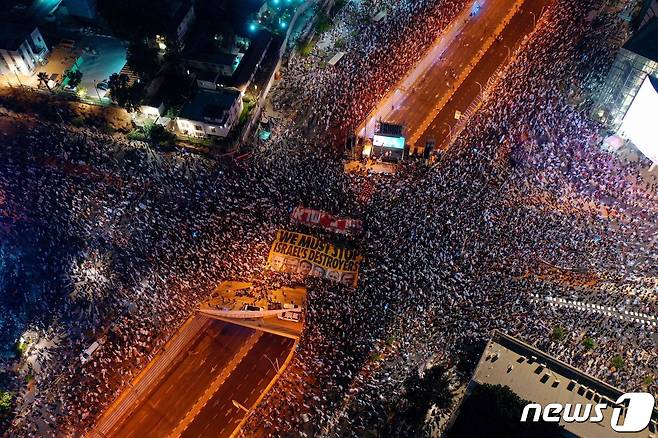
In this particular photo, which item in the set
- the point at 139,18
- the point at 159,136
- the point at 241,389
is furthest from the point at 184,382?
the point at 139,18

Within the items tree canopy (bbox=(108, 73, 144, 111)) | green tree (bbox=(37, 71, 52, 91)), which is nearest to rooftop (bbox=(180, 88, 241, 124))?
tree canopy (bbox=(108, 73, 144, 111))

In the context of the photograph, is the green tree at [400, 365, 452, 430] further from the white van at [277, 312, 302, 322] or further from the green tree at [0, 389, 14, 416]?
the green tree at [0, 389, 14, 416]

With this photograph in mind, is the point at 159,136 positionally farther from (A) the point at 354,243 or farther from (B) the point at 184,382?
(B) the point at 184,382

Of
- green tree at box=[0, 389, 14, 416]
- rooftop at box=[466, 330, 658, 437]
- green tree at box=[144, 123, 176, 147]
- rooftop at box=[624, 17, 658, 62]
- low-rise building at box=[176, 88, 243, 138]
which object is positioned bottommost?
green tree at box=[0, 389, 14, 416]

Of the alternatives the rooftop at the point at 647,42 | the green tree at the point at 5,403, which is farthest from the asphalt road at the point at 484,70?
the green tree at the point at 5,403

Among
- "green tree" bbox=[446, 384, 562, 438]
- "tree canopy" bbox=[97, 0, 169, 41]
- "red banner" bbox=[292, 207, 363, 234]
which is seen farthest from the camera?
"tree canopy" bbox=[97, 0, 169, 41]

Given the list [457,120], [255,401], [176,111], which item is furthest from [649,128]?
[176,111]
